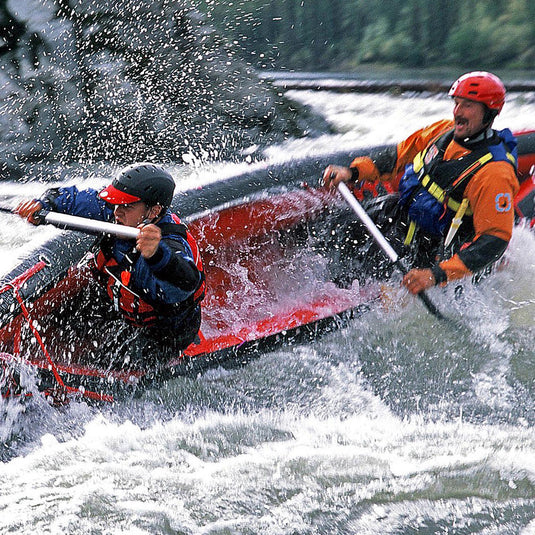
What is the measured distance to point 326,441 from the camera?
338cm

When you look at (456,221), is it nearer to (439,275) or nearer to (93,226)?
(439,275)

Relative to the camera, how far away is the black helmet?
8.92 feet

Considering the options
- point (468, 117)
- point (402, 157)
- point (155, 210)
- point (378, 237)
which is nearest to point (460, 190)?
point (468, 117)

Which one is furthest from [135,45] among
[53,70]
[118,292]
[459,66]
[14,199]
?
[118,292]

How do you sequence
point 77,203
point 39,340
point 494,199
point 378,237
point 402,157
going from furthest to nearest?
point 402,157 → point 378,237 → point 494,199 → point 77,203 → point 39,340

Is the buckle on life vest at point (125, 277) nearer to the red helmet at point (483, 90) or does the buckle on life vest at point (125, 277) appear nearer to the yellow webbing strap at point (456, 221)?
the yellow webbing strap at point (456, 221)

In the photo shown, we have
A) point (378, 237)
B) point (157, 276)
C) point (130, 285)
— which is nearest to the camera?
point (157, 276)

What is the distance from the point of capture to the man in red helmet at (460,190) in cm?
346

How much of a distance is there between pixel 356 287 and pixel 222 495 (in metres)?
1.34

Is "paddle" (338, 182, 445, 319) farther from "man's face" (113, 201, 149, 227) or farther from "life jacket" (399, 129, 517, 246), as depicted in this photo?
"man's face" (113, 201, 149, 227)

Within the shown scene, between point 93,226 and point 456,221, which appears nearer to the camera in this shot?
point 93,226

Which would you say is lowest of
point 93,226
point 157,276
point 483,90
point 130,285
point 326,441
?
point 326,441

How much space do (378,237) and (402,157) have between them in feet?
2.36

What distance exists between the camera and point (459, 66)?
10.7 meters
